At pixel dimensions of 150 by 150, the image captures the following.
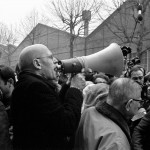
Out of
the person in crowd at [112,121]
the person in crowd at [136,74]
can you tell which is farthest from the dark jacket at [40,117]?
the person in crowd at [136,74]

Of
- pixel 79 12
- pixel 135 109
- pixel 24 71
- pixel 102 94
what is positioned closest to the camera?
pixel 135 109

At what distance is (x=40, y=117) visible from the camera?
1.87 metres

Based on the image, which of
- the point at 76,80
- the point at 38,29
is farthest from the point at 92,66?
the point at 38,29

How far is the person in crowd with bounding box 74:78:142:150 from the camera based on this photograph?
5.51ft

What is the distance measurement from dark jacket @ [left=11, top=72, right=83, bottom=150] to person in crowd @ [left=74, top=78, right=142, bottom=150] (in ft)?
0.38

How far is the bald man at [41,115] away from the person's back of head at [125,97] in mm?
302

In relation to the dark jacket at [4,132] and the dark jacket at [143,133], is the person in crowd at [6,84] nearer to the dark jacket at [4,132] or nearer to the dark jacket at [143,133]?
the dark jacket at [4,132]

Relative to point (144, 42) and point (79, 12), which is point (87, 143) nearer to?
point (144, 42)

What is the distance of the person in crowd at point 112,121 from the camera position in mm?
1680

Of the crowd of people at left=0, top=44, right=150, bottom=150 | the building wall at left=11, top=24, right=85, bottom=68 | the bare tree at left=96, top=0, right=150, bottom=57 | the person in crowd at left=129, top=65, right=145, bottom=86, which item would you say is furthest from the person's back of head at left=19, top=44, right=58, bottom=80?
the building wall at left=11, top=24, right=85, bottom=68

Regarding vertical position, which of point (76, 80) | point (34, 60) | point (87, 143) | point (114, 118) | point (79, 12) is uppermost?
point (79, 12)

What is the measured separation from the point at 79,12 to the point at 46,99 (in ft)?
60.0

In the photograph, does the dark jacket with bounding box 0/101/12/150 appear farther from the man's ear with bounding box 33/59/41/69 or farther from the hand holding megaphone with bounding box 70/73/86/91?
the hand holding megaphone with bounding box 70/73/86/91

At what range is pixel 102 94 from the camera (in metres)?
2.34
